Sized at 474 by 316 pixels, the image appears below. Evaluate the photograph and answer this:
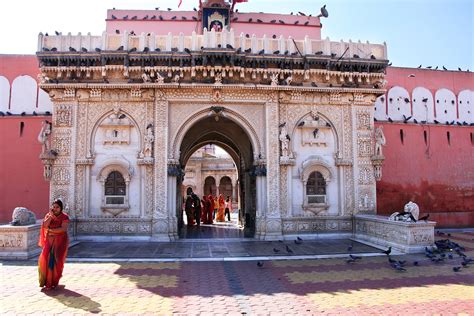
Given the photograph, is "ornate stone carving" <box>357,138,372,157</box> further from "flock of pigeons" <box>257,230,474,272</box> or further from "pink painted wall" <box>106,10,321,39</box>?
"pink painted wall" <box>106,10,321,39</box>

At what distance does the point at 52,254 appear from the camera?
6.10 m

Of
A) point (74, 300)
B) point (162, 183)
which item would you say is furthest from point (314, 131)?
point (74, 300)

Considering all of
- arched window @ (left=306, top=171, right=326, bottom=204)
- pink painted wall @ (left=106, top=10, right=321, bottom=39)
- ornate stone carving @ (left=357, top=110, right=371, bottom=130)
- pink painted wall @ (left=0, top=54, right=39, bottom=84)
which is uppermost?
pink painted wall @ (left=106, top=10, right=321, bottom=39)

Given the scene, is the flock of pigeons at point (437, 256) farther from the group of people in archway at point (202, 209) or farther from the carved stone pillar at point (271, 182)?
the group of people in archway at point (202, 209)

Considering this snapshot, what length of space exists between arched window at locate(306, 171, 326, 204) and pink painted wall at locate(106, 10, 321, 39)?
7.15 metres

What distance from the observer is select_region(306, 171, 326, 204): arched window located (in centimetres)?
1156

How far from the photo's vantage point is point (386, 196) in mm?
13938

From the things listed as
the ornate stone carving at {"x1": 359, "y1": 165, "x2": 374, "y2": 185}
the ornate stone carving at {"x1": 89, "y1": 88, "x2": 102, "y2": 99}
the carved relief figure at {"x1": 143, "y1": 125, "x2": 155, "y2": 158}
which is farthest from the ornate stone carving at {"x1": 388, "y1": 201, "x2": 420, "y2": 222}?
the ornate stone carving at {"x1": 89, "y1": 88, "x2": 102, "y2": 99}

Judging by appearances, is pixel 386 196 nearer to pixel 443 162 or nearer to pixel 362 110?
pixel 443 162

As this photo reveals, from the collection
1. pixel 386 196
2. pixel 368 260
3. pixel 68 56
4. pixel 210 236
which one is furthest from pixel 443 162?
pixel 68 56

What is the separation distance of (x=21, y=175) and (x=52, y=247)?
27.6ft

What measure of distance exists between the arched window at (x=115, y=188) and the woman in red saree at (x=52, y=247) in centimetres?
467

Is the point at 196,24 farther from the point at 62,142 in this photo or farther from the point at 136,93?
the point at 62,142

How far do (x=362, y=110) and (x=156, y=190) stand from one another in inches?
269
